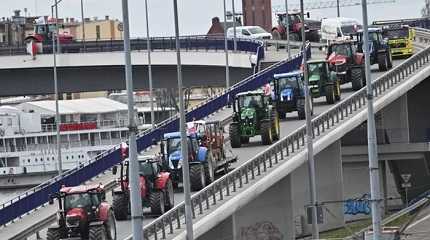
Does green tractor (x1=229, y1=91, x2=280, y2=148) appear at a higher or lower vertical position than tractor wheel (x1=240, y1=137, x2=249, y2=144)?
higher

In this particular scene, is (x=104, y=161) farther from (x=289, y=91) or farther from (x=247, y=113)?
(x=289, y=91)

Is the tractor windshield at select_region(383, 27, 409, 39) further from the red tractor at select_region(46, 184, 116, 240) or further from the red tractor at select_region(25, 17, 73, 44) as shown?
the red tractor at select_region(46, 184, 116, 240)

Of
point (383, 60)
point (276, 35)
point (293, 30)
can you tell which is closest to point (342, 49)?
point (383, 60)

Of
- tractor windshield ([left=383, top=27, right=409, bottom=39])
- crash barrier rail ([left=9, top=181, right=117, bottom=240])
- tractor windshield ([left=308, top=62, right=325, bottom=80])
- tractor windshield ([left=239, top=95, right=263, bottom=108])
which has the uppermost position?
tractor windshield ([left=383, top=27, right=409, bottom=39])

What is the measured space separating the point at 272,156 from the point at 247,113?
3.90m

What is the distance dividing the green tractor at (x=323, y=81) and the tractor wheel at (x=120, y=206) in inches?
845

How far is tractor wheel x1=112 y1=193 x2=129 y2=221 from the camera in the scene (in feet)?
161

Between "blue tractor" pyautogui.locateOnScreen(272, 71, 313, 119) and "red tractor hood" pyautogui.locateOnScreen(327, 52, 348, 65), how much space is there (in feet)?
19.0

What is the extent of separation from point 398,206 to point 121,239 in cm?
3582

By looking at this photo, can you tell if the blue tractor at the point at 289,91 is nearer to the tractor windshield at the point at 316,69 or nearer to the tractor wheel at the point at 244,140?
the tractor windshield at the point at 316,69

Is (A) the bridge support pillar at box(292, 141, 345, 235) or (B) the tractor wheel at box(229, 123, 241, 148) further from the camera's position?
(A) the bridge support pillar at box(292, 141, 345, 235)

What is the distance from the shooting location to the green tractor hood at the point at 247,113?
61.3 metres

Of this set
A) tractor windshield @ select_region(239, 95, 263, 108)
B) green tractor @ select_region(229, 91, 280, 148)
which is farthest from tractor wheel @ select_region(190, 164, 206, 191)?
tractor windshield @ select_region(239, 95, 263, 108)

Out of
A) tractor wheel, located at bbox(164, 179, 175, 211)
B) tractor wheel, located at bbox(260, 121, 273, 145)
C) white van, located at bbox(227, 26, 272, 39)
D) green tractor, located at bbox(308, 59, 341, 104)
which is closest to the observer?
tractor wheel, located at bbox(164, 179, 175, 211)
